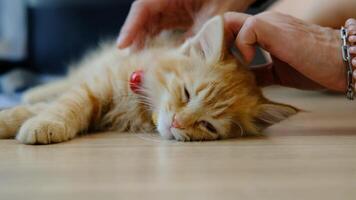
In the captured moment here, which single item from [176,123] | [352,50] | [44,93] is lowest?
[44,93]

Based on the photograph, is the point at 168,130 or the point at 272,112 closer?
the point at 168,130

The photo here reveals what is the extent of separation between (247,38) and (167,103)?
0.98 ft

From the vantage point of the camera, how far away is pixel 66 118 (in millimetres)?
1447

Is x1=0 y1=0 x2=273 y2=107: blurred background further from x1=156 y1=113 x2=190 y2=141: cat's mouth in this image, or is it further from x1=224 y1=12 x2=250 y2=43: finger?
x1=156 y1=113 x2=190 y2=141: cat's mouth

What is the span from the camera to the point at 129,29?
1.83 meters

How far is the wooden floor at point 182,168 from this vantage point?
875mm

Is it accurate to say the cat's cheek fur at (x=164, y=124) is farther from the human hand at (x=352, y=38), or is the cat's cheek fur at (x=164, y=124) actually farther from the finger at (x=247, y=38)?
the human hand at (x=352, y=38)

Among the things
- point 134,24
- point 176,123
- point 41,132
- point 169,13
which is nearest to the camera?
point 41,132

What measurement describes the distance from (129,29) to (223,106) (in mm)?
524

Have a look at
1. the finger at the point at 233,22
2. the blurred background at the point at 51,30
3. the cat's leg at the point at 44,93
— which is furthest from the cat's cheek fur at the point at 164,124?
the blurred background at the point at 51,30

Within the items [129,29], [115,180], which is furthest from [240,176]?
[129,29]

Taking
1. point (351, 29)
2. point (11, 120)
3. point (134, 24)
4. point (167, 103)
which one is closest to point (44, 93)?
point (134, 24)

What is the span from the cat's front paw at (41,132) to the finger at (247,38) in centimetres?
57

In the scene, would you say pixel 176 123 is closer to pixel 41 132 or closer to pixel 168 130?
pixel 168 130
